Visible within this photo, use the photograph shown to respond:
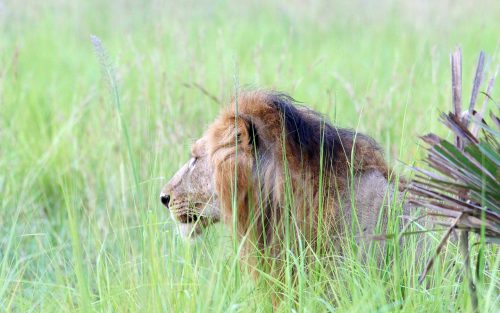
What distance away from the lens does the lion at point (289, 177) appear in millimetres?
3154

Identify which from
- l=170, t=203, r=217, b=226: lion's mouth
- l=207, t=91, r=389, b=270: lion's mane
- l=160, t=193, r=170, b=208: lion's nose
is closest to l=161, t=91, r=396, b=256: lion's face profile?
l=207, t=91, r=389, b=270: lion's mane

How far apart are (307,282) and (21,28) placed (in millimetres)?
6577

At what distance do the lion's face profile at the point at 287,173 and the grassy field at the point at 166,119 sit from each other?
0.13 m

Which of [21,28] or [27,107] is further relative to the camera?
[21,28]

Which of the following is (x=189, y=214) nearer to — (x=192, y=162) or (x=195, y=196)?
(x=195, y=196)

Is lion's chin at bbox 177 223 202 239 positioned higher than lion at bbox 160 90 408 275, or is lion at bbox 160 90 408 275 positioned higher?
lion at bbox 160 90 408 275

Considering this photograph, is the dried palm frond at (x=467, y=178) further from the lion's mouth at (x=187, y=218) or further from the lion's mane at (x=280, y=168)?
the lion's mouth at (x=187, y=218)

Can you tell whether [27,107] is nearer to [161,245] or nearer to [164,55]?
[164,55]

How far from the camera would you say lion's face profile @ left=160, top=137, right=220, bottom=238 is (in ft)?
11.2

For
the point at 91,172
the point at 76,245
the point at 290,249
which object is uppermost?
the point at 76,245

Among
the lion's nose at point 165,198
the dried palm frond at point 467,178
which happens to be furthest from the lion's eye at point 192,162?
the dried palm frond at point 467,178

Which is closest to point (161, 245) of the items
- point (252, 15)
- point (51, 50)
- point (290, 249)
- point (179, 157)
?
point (290, 249)

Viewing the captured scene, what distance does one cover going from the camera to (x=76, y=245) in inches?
103

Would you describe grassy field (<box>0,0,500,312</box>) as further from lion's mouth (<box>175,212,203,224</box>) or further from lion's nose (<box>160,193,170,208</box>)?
lion's nose (<box>160,193,170,208</box>)
